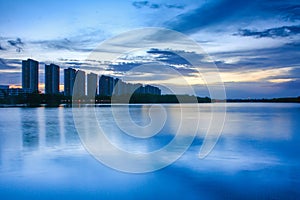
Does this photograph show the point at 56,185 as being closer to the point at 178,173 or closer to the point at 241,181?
the point at 178,173

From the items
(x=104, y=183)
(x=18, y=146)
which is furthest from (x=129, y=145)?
(x=104, y=183)

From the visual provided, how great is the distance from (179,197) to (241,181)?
131 cm

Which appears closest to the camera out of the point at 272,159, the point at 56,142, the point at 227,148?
the point at 272,159

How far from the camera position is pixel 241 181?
514 cm

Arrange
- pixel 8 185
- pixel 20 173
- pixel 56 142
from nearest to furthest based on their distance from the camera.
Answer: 1. pixel 8 185
2. pixel 20 173
3. pixel 56 142

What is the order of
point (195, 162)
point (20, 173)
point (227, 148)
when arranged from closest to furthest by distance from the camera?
point (20, 173)
point (195, 162)
point (227, 148)

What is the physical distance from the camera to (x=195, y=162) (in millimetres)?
6660

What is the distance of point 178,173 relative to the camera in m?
5.77

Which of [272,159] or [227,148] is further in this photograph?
[227,148]

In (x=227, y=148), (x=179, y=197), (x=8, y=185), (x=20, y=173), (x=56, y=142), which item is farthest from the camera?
(x=56, y=142)

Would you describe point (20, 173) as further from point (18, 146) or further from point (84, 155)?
point (18, 146)

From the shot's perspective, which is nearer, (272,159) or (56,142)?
(272,159)

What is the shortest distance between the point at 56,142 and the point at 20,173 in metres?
3.80

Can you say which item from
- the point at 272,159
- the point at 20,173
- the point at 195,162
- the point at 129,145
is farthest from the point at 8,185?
the point at 272,159
